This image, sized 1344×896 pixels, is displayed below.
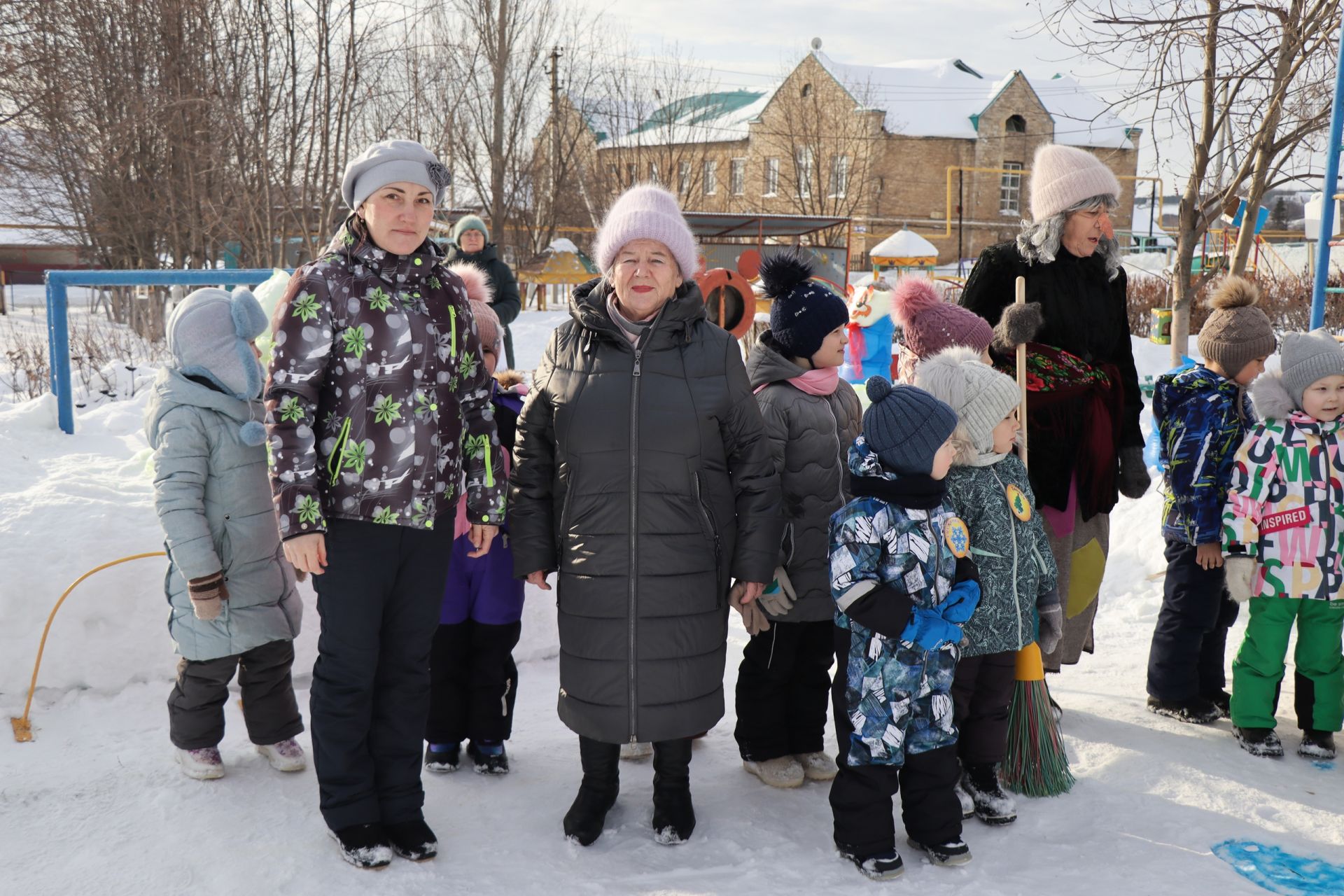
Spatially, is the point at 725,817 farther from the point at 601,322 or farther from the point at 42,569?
the point at 42,569

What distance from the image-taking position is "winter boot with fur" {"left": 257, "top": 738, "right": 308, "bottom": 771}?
10.7ft

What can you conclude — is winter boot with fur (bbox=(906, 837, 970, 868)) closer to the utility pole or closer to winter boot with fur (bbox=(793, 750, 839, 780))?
winter boot with fur (bbox=(793, 750, 839, 780))

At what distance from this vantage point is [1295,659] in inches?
138

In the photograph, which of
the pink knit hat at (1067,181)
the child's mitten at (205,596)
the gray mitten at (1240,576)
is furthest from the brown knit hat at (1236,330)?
the child's mitten at (205,596)

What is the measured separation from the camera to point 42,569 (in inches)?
151

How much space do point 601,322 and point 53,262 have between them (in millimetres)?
32267

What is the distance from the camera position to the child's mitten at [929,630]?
266 centimetres

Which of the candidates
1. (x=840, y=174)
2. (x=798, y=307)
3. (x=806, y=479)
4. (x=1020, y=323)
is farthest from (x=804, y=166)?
(x=806, y=479)

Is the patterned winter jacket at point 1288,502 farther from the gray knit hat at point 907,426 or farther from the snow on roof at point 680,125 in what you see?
the snow on roof at point 680,125

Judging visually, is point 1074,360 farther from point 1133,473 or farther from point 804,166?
point 804,166

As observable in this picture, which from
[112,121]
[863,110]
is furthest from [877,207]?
[112,121]

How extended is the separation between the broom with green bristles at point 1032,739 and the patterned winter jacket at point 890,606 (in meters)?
0.53

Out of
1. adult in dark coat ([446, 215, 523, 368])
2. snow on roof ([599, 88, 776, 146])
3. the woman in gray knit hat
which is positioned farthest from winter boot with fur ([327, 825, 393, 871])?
snow on roof ([599, 88, 776, 146])

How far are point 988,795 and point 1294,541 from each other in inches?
56.6
